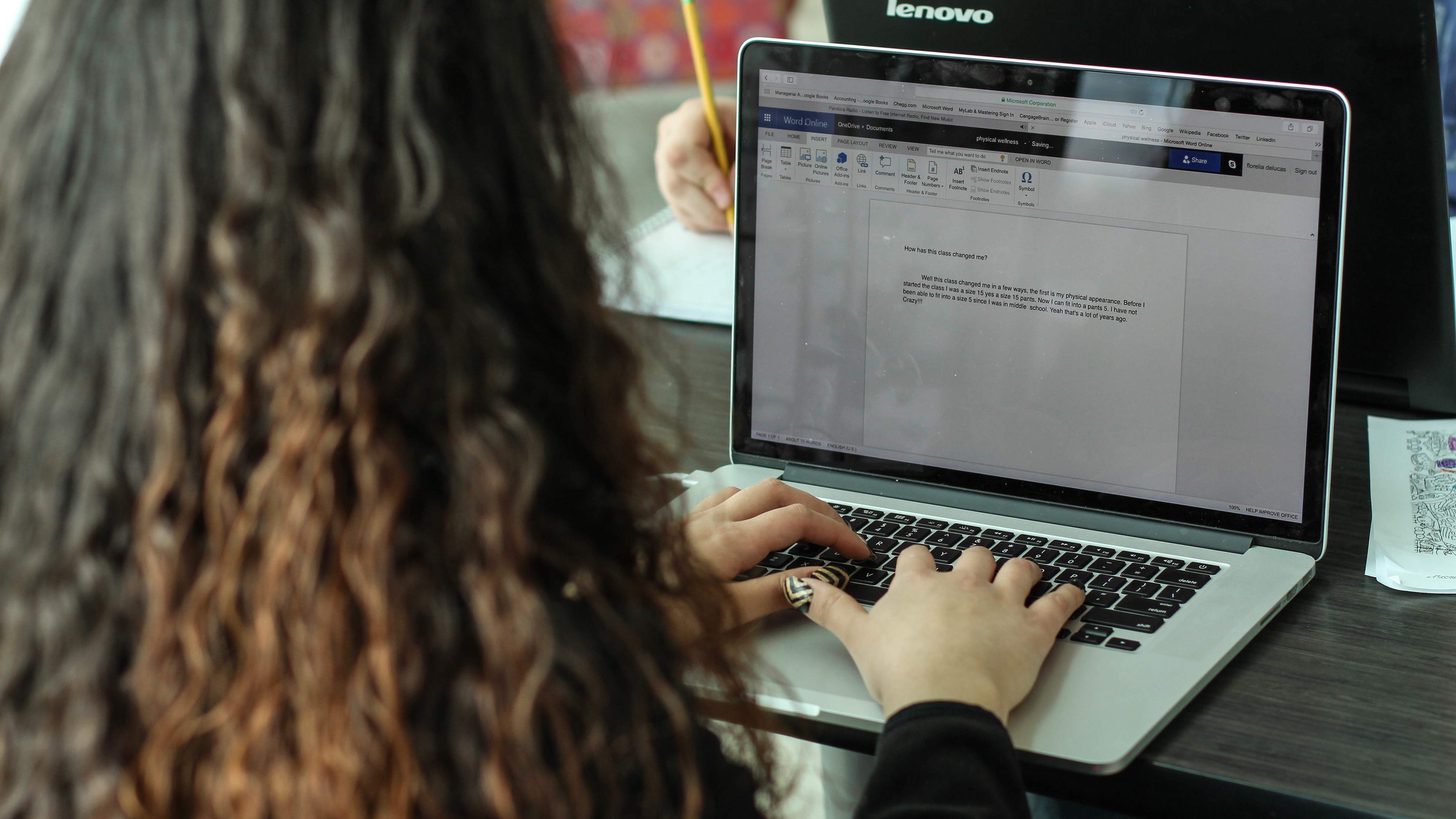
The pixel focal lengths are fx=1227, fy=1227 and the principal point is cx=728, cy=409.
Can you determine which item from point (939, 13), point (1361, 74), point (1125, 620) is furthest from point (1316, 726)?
point (939, 13)

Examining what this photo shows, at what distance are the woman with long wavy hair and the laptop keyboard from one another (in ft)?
1.03

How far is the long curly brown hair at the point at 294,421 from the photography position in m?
0.42

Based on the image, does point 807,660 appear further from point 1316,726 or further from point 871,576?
point 1316,726

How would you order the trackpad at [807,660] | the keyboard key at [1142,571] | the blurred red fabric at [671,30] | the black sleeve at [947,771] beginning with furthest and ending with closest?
the blurred red fabric at [671,30]
the keyboard key at [1142,571]
the trackpad at [807,660]
the black sleeve at [947,771]

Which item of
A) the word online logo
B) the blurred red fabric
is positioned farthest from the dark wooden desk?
the blurred red fabric

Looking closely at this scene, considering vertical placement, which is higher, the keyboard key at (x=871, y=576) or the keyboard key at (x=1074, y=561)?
the keyboard key at (x=1074, y=561)

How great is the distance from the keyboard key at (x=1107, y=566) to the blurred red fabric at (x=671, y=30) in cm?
253

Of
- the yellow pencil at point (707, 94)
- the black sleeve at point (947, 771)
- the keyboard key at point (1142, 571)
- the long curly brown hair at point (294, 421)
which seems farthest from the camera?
the yellow pencil at point (707, 94)

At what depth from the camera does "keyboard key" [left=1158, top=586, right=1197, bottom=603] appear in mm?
760

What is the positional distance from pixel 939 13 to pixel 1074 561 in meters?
0.48

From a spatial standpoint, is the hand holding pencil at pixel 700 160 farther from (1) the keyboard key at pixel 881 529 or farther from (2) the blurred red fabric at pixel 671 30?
(2) the blurred red fabric at pixel 671 30

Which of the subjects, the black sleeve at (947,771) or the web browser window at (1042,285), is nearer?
the black sleeve at (947,771)

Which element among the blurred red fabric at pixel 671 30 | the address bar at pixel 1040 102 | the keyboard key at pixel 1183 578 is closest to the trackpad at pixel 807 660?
the keyboard key at pixel 1183 578

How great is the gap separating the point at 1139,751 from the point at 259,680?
43 cm
